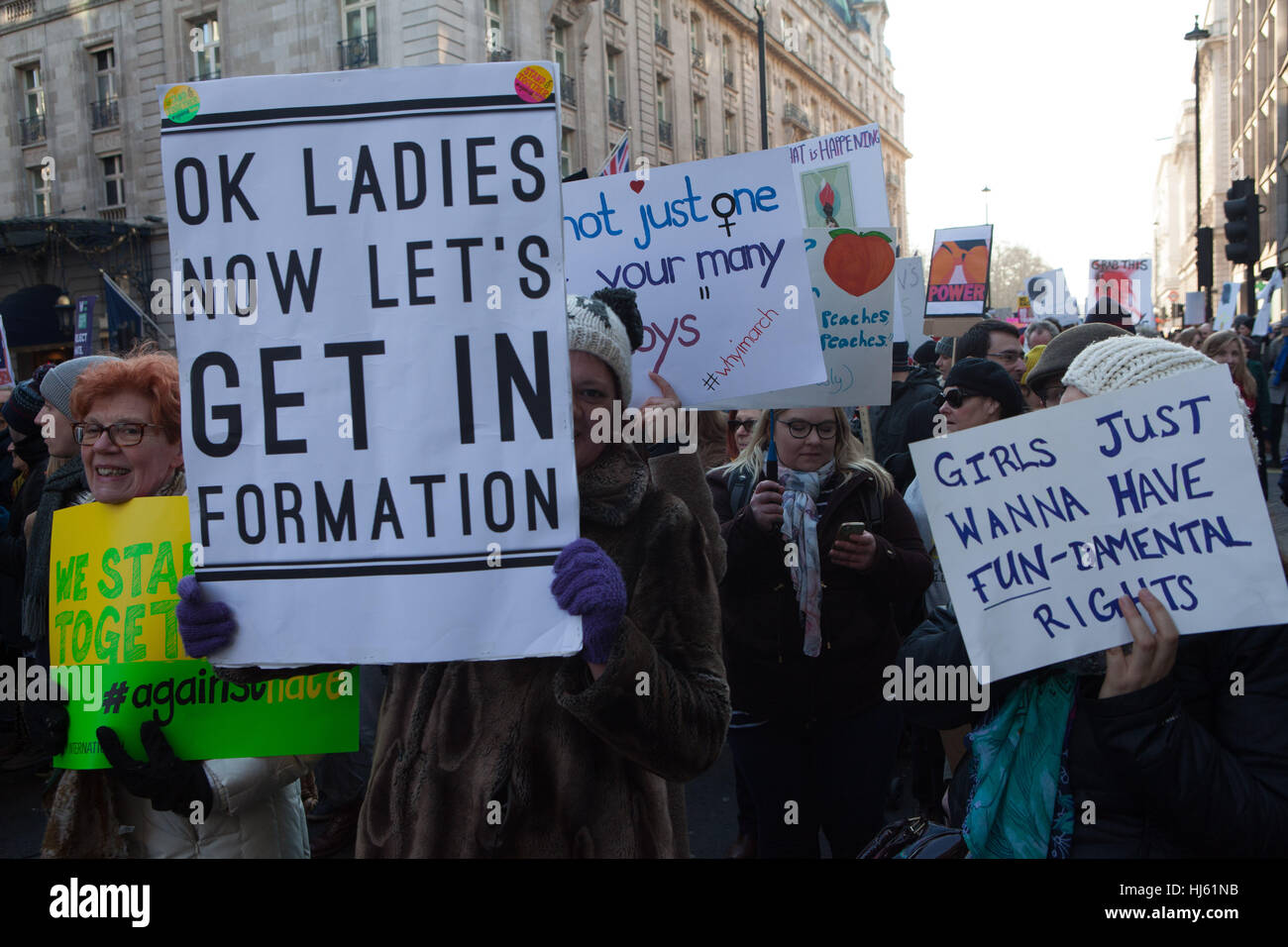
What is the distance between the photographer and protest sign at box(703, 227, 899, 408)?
367 cm

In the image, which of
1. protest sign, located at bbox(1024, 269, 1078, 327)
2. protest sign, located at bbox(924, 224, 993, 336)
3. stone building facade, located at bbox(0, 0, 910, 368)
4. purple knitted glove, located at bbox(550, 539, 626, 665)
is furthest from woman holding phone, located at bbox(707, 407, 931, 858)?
stone building facade, located at bbox(0, 0, 910, 368)

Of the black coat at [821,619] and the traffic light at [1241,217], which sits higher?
the traffic light at [1241,217]

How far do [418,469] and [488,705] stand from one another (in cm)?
49

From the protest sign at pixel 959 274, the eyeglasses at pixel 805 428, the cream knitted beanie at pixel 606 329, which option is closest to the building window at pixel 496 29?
the protest sign at pixel 959 274

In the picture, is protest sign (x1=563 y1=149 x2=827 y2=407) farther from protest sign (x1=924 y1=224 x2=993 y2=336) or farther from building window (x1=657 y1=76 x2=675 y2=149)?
building window (x1=657 y1=76 x2=675 y2=149)

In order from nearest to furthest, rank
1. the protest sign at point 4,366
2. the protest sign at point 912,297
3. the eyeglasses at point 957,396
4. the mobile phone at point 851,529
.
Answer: the mobile phone at point 851,529, the eyeglasses at point 957,396, the protest sign at point 4,366, the protest sign at point 912,297

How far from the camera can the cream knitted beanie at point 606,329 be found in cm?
203

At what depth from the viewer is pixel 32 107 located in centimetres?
2617

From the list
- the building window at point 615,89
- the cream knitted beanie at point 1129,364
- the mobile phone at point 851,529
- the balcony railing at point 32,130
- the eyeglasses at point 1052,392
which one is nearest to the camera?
the cream knitted beanie at point 1129,364

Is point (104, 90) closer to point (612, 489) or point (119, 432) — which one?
point (119, 432)

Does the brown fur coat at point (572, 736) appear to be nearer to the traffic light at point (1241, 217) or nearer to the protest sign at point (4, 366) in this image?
the protest sign at point (4, 366)

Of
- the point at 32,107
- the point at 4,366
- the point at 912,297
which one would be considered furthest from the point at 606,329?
the point at 32,107

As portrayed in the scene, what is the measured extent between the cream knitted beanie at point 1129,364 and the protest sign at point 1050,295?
41.4 feet
